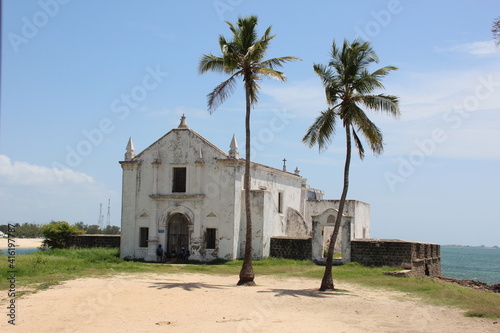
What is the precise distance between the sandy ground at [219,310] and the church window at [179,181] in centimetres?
1180

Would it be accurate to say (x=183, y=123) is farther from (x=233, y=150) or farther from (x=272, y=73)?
(x=272, y=73)

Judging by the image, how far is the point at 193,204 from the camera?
3234 cm

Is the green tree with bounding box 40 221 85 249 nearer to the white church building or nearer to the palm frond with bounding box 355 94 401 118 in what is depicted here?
the white church building

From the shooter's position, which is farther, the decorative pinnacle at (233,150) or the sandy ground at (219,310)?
the decorative pinnacle at (233,150)

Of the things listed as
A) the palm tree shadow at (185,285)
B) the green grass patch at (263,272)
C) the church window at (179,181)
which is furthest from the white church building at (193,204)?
the palm tree shadow at (185,285)

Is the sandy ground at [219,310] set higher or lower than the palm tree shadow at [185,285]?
lower

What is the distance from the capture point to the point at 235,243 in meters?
31.6

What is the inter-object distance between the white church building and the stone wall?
1.70 metres

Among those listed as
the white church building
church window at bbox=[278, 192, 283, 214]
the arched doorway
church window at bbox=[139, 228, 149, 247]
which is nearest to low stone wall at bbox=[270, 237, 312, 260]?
the white church building

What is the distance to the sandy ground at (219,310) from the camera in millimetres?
14359

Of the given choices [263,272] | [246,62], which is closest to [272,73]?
[246,62]

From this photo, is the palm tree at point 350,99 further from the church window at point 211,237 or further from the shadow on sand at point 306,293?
the church window at point 211,237

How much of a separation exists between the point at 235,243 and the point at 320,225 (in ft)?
15.2

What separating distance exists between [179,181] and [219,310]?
1732 cm
